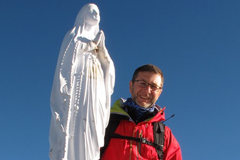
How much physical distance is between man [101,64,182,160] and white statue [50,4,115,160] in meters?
0.49

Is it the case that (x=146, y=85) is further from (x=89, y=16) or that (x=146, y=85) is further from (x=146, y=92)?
(x=89, y=16)

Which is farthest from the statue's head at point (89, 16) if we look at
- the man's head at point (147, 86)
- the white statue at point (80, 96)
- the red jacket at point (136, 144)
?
the red jacket at point (136, 144)

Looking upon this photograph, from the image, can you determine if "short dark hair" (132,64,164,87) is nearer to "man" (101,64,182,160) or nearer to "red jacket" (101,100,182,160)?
"man" (101,64,182,160)

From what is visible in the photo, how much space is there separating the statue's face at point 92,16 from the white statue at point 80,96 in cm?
17

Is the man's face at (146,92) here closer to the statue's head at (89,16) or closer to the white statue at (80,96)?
the white statue at (80,96)

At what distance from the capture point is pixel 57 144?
555 cm

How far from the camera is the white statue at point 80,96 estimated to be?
5609 mm

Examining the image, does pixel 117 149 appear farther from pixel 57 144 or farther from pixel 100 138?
pixel 57 144

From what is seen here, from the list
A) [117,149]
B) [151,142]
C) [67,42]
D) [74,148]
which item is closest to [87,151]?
[74,148]

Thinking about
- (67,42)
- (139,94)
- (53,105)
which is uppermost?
(67,42)

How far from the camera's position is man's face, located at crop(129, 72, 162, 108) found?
22.5ft

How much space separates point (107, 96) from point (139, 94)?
78cm

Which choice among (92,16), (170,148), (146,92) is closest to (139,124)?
(146,92)

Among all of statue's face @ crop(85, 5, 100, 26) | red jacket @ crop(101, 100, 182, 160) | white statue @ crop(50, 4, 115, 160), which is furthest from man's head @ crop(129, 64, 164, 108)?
statue's face @ crop(85, 5, 100, 26)
